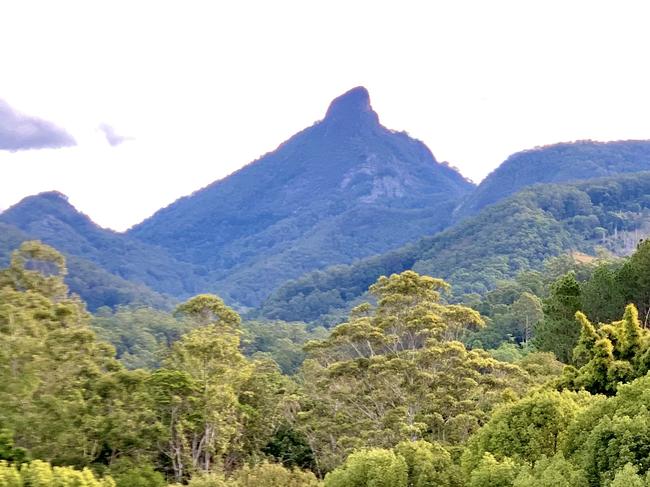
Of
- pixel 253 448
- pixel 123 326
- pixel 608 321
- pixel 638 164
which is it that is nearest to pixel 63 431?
pixel 253 448

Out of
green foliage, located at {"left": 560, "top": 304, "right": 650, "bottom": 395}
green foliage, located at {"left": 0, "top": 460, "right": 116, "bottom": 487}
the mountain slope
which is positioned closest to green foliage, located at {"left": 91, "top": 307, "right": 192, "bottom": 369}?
the mountain slope

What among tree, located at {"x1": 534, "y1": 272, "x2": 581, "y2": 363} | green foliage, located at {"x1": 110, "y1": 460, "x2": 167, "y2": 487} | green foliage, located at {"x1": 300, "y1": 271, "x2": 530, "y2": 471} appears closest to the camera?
green foliage, located at {"x1": 110, "y1": 460, "x2": 167, "y2": 487}

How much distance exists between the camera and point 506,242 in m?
114

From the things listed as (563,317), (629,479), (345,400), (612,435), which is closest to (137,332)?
(563,317)

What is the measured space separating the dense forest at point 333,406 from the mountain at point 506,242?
79743 millimetres

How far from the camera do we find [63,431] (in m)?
14.9

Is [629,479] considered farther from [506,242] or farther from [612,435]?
[506,242]

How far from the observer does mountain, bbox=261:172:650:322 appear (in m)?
110

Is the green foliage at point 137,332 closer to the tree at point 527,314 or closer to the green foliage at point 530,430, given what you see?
the tree at point 527,314

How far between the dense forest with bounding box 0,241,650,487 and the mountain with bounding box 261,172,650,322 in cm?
7974

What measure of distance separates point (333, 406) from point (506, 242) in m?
101

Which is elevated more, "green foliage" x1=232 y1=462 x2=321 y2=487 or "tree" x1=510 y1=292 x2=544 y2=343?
"green foliage" x1=232 y1=462 x2=321 y2=487

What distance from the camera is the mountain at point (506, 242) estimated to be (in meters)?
110

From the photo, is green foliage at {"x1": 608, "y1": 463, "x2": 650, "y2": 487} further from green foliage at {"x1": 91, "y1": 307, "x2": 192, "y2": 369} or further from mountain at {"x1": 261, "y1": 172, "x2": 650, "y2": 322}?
mountain at {"x1": 261, "y1": 172, "x2": 650, "y2": 322}
